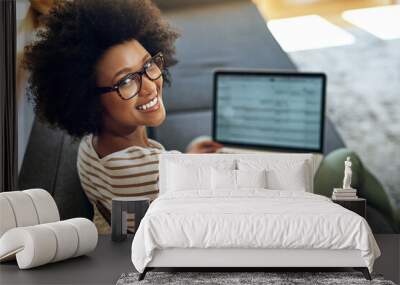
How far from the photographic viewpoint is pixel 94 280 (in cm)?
532

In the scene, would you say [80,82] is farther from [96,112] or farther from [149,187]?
[149,187]

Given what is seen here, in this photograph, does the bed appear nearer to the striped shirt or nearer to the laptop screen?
the striped shirt

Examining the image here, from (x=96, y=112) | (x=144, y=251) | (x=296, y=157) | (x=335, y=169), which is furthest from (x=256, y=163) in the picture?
(x=144, y=251)

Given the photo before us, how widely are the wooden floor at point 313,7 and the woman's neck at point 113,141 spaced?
1.79 metres

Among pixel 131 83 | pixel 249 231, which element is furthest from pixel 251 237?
pixel 131 83

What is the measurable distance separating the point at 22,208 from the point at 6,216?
7.7 inches

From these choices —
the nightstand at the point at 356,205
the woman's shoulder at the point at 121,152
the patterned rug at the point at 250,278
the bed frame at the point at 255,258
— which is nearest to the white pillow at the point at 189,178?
the woman's shoulder at the point at 121,152

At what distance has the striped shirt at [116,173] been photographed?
7633 mm

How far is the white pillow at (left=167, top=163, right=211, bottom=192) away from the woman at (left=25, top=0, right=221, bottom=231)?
2.20 feet

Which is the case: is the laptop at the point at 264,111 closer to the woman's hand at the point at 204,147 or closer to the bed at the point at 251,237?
the woman's hand at the point at 204,147

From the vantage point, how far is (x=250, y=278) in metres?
5.30

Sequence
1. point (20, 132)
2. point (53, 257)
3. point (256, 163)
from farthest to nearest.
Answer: point (20, 132), point (256, 163), point (53, 257)

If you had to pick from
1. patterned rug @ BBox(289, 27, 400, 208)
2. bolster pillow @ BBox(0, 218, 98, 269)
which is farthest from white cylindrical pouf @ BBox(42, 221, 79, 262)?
patterned rug @ BBox(289, 27, 400, 208)

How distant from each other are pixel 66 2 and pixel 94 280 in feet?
11.1
